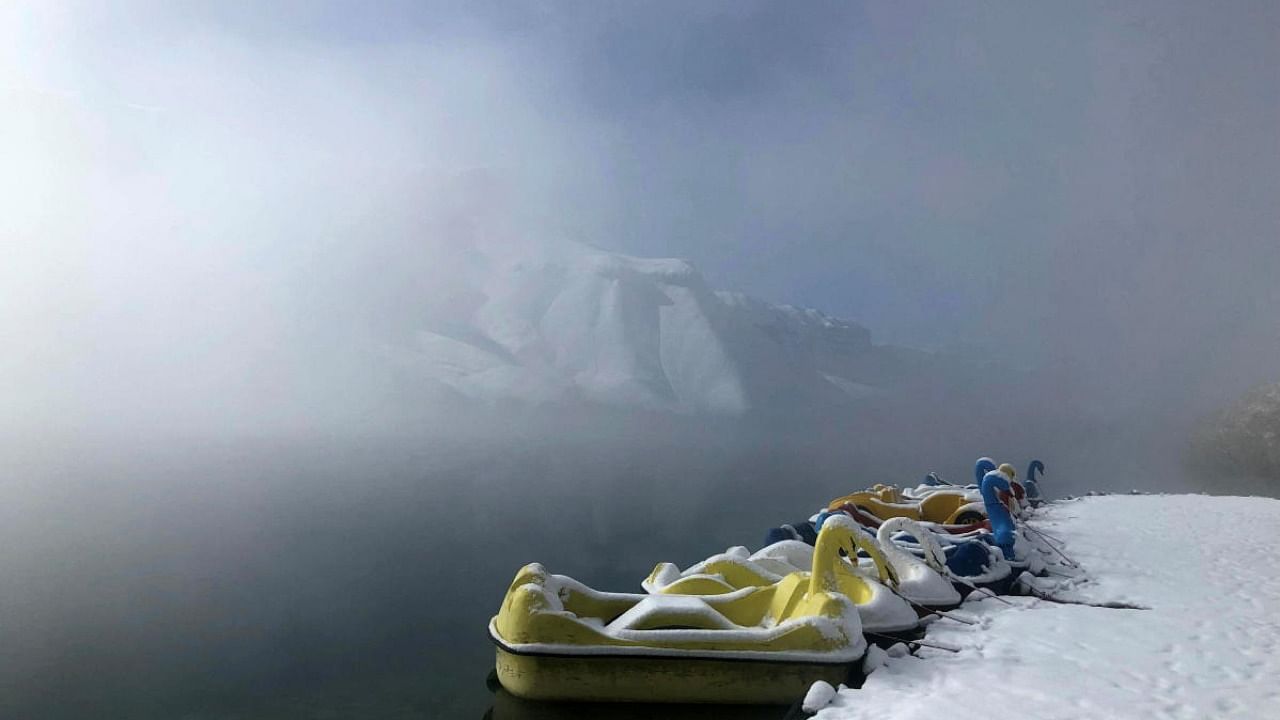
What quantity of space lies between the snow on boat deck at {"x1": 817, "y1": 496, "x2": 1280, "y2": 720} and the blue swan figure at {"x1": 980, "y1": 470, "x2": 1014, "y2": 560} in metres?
1.24

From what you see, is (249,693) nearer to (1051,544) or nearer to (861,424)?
(1051,544)

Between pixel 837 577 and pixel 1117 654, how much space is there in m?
3.07

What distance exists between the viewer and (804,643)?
7305mm

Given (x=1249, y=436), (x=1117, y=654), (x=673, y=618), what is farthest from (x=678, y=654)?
(x=1249, y=436)

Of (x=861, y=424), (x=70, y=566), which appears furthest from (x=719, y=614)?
(x=861, y=424)

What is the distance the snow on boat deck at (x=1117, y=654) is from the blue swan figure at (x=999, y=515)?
124 centimetres

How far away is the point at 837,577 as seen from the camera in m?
9.55

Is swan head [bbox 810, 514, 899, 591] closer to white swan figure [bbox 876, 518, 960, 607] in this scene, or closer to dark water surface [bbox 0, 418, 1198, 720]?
white swan figure [bbox 876, 518, 960, 607]

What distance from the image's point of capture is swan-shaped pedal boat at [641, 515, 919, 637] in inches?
334

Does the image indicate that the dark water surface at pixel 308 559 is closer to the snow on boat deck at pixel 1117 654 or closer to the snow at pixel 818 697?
the snow at pixel 818 697

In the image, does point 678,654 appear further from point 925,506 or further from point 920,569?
point 925,506

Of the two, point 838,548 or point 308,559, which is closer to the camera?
point 838,548

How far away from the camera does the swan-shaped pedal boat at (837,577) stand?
848 centimetres

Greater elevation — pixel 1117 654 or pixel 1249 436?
pixel 1117 654
